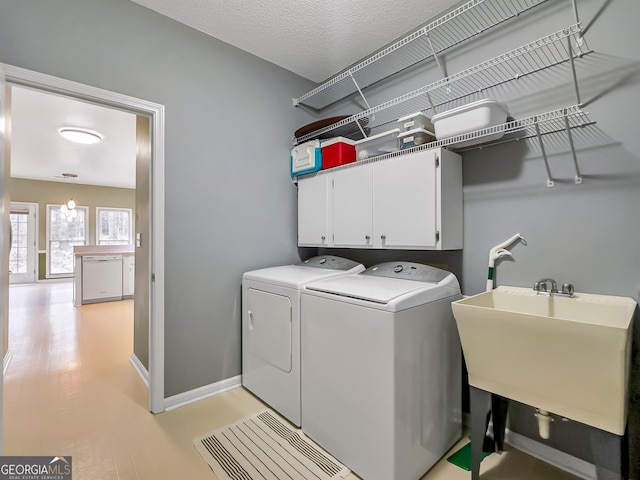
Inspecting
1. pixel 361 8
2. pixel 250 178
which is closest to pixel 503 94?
pixel 361 8

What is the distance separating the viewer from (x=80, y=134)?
3992 millimetres

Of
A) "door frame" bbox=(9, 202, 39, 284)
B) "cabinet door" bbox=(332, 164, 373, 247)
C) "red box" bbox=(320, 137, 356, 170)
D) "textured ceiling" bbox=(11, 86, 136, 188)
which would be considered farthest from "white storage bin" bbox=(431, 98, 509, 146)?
"door frame" bbox=(9, 202, 39, 284)

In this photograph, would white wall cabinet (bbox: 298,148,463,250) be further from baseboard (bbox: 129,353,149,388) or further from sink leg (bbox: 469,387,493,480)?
baseboard (bbox: 129,353,149,388)

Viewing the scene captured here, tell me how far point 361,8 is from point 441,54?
2.07 ft

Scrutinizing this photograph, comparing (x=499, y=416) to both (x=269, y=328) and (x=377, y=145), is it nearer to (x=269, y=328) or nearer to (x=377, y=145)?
(x=269, y=328)

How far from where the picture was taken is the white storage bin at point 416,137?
6.11 feet

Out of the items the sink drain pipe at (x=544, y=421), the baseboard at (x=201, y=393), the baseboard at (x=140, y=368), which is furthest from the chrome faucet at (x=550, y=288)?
the baseboard at (x=140, y=368)

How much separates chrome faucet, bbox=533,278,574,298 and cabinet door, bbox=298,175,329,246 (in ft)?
4.68

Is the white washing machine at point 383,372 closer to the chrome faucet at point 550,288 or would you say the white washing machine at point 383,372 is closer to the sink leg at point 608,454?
the chrome faucet at point 550,288

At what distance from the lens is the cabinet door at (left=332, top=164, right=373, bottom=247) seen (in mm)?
2123

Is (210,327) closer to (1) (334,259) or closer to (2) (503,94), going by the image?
(1) (334,259)

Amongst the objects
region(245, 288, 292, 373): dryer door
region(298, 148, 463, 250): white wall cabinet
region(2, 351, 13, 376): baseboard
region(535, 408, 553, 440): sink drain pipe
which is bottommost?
region(2, 351, 13, 376): baseboard

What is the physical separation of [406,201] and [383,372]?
1042 millimetres

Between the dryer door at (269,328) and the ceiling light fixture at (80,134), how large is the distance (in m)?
3.61
